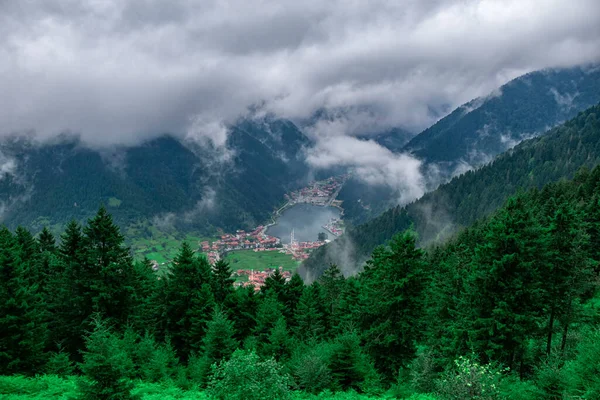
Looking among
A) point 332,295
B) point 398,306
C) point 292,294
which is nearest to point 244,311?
point 292,294

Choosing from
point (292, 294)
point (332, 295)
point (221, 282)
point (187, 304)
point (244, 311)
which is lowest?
point (244, 311)

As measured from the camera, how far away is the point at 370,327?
29.9m

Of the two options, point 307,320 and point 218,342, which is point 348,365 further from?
point 307,320

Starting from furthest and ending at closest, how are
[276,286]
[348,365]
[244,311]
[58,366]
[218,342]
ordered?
[276,286] → [244,311] → [218,342] → [58,366] → [348,365]

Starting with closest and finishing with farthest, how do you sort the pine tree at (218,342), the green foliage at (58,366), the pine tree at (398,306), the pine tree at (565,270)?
the green foliage at (58,366) → the pine tree at (218,342) → the pine tree at (565,270) → the pine tree at (398,306)

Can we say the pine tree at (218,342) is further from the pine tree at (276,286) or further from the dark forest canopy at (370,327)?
the pine tree at (276,286)

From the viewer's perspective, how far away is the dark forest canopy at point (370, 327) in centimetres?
1612

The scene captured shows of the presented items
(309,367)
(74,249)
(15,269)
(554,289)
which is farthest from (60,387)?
(554,289)

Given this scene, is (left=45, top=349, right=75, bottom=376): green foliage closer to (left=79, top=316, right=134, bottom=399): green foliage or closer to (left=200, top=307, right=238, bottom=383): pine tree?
(left=200, top=307, right=238, bottom=383): pine tree

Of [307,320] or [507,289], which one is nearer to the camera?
[507,289]

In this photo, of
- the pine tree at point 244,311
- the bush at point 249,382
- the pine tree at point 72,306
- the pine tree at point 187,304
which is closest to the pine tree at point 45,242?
the pine tree at point 72,306

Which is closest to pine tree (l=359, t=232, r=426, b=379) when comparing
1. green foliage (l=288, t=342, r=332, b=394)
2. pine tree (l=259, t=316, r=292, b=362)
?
pine tree (l=259, t=316, r=292, b=362)

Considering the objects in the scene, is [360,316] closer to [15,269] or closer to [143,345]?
[143,345]

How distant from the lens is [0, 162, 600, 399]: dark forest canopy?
16125 mm
